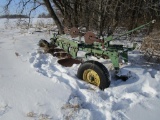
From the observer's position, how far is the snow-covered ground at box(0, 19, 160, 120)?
4000 mm

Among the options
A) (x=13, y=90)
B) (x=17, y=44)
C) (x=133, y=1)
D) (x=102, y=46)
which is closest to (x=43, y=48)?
A: (x=17, y=44)

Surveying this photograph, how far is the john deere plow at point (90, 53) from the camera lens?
4922 millimetres

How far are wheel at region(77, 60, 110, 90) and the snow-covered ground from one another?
121mm

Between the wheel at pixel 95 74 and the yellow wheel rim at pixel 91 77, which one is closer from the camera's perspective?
the wheel at pixel 95 74

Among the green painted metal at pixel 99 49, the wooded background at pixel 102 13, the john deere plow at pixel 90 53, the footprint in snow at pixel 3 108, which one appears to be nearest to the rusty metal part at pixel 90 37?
the john deere plow at pixel 90 53

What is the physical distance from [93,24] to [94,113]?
22.0ft

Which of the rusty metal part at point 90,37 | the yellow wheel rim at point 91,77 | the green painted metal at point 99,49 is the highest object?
the rusty metal part at point 90,37

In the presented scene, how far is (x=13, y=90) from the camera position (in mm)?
4605

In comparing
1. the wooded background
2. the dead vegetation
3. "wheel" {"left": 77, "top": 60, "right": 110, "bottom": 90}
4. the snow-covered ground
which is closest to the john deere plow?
"wheel" {"left": 77, "top": 60, "right": 110, "bottom": 90}

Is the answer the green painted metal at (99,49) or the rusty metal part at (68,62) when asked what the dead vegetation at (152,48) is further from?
the rusty metal part at (68,62)

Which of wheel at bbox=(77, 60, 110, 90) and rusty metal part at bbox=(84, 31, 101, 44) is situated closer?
wheel at bbox=(77, 60, 110, 90)

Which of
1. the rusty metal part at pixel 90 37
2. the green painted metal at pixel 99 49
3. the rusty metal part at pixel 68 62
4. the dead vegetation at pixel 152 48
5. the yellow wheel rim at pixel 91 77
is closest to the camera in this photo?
the yellow wheel rim at pixel 91 77

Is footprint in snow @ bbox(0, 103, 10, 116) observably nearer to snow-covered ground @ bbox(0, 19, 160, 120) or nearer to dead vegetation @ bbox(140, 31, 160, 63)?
snow-covered ground @ bbox(0, 19, 160, 120)

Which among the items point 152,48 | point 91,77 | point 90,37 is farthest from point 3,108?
point 152,48
